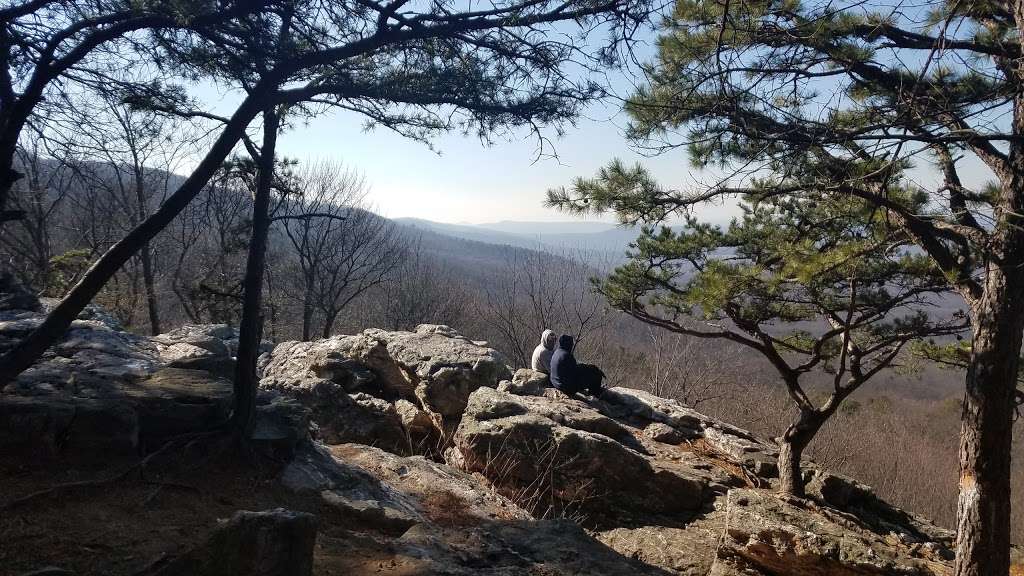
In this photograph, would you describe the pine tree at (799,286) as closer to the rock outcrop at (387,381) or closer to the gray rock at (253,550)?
the rock outcrop at (387,381)

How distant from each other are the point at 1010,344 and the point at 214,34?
22.6 feet

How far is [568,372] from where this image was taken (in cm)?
913

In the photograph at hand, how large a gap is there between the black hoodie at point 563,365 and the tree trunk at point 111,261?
19.8 ft

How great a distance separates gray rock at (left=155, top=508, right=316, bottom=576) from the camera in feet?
7.68

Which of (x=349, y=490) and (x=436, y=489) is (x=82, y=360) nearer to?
(x=349, y=490)

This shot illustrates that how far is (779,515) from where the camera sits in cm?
613

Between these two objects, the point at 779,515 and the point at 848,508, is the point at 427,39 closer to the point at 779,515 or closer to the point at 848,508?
the point at 779,515

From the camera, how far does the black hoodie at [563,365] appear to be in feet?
29.7

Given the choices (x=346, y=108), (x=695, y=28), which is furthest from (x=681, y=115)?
(x=346, y=108)

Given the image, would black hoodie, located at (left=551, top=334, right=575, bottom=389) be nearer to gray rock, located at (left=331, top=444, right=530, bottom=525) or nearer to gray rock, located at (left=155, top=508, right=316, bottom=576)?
gray rock, located at (left=331, top=444, right=530, bottom=525)

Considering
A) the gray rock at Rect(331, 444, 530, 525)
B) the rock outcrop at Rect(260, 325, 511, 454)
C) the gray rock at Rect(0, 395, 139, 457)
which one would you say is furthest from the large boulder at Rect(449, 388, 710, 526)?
the gray rock at Rect(0, 395, 139, 457)

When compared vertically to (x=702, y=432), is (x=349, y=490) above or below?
above

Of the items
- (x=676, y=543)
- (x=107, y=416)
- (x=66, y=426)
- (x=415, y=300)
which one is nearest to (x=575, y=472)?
(x=676, y=543)

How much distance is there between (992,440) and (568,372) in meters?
5.24
